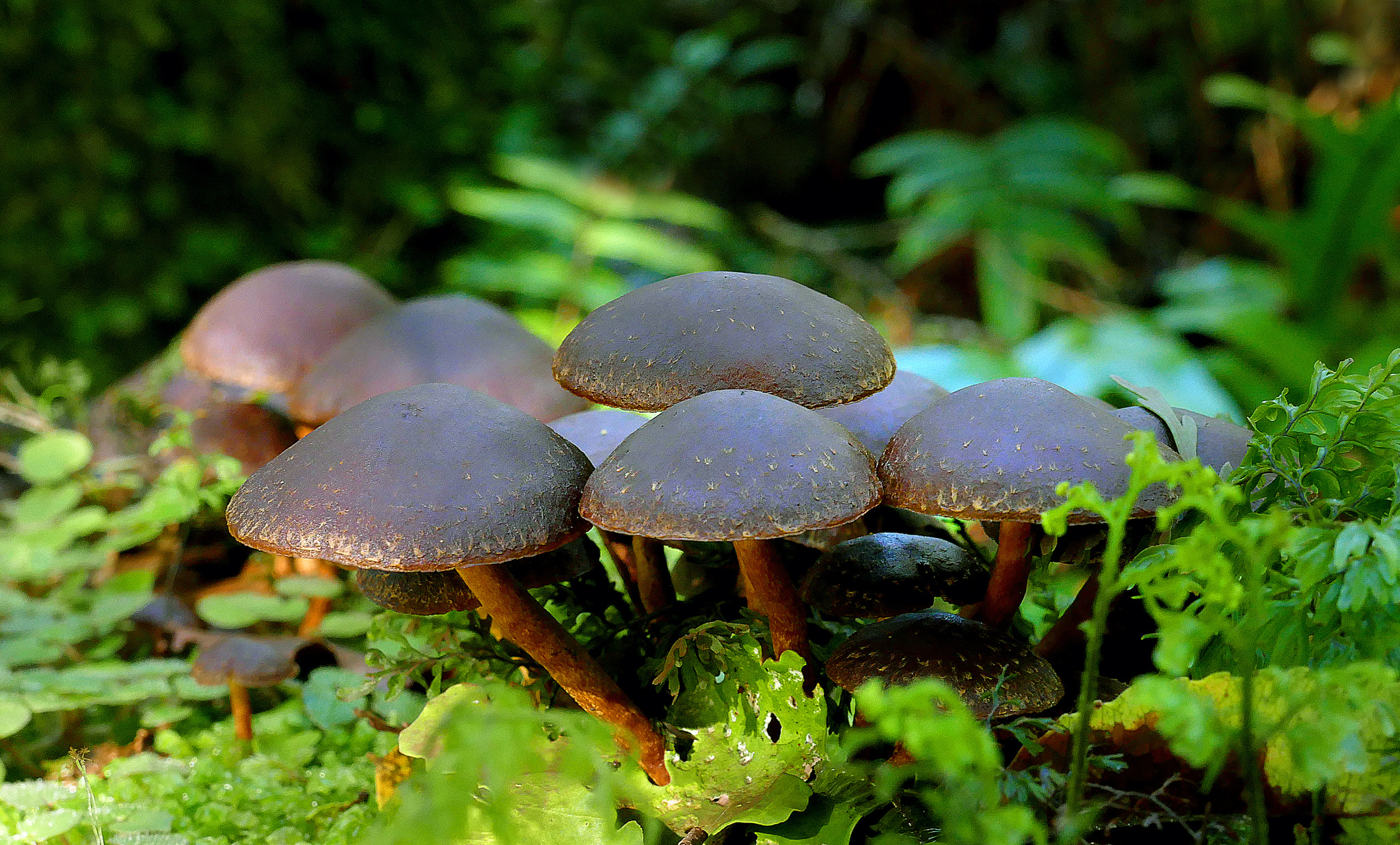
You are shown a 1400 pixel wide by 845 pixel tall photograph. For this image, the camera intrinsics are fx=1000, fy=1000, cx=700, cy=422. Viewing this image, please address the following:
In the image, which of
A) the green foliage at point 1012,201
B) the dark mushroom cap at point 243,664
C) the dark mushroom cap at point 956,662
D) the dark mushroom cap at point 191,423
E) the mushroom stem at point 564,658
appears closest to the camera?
the dark mushroom cap at point 956,662

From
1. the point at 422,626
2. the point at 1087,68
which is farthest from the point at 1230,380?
the point at 422,626

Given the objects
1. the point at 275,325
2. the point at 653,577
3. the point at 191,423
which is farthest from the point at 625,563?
the point at 191,423

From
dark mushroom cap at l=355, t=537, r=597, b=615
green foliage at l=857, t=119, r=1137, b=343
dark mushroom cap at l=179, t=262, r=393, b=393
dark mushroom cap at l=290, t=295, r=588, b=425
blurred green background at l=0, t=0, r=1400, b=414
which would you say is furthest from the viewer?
green foliage at l=857, t=119, r=1137, b=343

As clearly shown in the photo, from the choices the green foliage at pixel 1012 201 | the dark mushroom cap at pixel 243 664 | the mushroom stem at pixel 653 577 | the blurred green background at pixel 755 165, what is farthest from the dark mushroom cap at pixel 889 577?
the green foliage at pixel 1012 201

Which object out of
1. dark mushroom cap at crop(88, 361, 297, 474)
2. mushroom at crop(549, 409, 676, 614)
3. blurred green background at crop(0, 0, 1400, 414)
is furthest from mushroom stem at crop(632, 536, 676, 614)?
blurred green background at crop(0, 0, 1400, 414)

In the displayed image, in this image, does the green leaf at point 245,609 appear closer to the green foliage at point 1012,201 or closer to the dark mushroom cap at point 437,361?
the dark mushroom cap at point 437,361

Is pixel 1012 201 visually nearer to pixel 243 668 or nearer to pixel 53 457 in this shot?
pixel 53 457

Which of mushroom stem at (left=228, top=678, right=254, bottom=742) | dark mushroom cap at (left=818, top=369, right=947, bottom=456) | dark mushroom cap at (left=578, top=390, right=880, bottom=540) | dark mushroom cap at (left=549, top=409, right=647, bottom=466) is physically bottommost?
mushroom stem at (left=228, top=678, right=254, bottom=742)

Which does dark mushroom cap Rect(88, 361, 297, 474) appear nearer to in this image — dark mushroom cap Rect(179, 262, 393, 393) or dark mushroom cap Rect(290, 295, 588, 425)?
dark mushroom cap Rect(179, 262, 393, 393)

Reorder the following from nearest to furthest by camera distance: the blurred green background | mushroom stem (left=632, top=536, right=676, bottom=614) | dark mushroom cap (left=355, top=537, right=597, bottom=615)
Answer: dark mushroom cap (left=355, top=537, right=597, bottom=615) < mushroom stem (left=632, top=536, right=676, bottom=614) < the blurred green background
